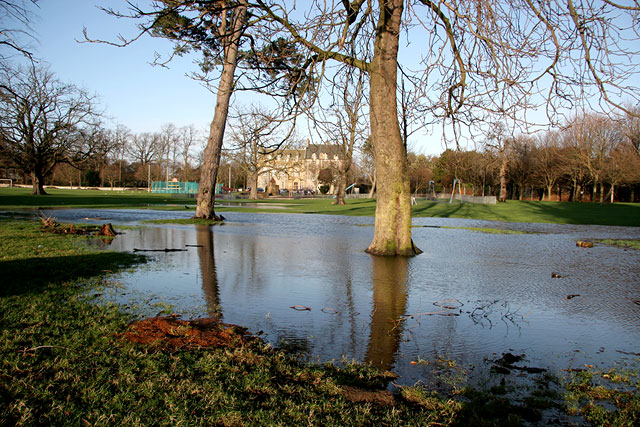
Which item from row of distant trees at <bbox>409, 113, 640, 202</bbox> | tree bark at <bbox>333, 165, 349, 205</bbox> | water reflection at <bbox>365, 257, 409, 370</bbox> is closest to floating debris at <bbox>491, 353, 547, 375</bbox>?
water reflection at <bbox>365, 257, 409, 370</bbox>

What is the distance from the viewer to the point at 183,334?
4.62 meters

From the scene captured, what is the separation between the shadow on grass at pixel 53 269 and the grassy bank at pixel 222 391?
65.7 inches

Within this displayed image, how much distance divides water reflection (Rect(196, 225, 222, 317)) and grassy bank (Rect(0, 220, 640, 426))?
4.58 ft

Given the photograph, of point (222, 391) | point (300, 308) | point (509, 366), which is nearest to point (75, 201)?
point (300, 308)

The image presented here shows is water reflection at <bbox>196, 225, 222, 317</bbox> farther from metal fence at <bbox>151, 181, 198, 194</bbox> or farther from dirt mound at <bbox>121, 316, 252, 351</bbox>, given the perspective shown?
metal fence at <bbox>151, 181, 198, 194</bbox>

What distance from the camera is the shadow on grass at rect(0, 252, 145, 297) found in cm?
627

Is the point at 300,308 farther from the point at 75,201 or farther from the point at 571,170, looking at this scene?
the point at 571,170

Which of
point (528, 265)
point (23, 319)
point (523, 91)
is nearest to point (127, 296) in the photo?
point (23, 319)

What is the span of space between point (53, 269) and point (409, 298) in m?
5.56

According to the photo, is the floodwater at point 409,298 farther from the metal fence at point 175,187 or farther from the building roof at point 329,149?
the metal fence at point 175,187

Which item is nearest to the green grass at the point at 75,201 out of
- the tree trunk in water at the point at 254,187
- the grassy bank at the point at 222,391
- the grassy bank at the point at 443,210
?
the grassy bank at the point at 443,210

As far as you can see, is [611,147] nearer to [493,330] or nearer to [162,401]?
[493,330]

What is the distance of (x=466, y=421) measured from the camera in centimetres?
315

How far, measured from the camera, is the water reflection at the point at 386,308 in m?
4.50
